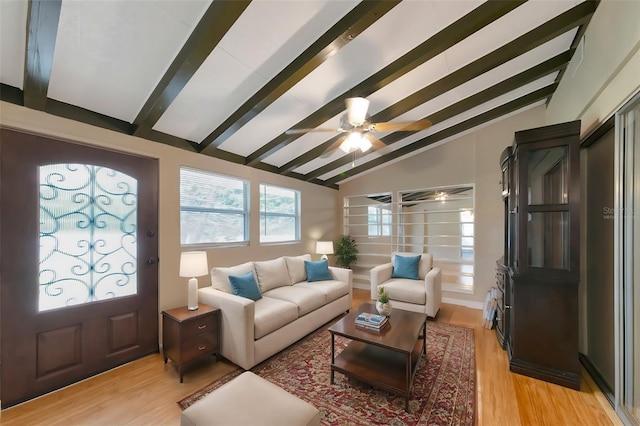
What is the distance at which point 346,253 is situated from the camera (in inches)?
219

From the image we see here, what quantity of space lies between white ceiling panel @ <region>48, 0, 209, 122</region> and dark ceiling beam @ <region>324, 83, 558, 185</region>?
12.4ft

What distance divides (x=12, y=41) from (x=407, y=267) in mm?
4721

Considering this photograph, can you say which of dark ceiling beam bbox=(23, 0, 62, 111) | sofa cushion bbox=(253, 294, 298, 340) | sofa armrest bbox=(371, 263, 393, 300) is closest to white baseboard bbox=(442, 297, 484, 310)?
sofa armrest bbox=(371, 263, 393, 300)

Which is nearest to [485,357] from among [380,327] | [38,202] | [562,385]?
[562,385]

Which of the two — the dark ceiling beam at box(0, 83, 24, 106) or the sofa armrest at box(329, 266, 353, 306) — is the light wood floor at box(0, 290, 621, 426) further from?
the dark ceiling beam at box(0, 83, 24, 106)

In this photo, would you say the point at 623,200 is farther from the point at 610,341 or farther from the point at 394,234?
the point at 394,234

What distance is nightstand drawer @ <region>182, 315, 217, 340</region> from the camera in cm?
233

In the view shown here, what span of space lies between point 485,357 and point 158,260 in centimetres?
367

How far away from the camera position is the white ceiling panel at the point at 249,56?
1.78 m

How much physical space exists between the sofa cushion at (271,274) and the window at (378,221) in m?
2.55

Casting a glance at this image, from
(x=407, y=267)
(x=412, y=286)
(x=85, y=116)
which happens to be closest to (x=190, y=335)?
(x=85, y=116)

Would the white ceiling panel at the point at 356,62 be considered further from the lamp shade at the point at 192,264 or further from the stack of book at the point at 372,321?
the stack of book at the point at 372,321

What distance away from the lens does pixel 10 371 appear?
197 centimetres

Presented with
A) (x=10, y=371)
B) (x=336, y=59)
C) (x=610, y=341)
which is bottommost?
(x=10, y=371)
